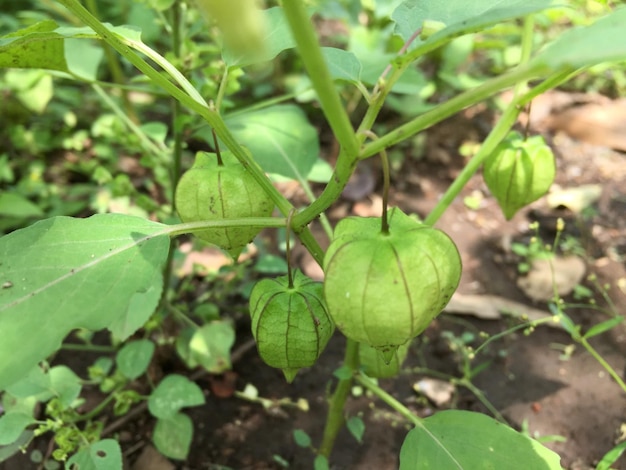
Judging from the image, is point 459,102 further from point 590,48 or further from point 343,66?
point 343,66

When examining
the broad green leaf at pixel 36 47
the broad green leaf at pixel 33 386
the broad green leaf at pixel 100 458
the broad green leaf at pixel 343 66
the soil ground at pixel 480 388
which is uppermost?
the broad green leaf at pixel 36 47

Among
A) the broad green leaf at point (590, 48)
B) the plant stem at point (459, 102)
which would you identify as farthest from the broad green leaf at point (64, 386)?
the broad green leaf at point (590, 48)

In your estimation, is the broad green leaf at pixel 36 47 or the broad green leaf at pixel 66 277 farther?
the broad green leaf at pixel 36 47

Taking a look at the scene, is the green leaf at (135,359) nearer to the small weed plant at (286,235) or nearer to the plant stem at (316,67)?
the small weed plant at (286,235)

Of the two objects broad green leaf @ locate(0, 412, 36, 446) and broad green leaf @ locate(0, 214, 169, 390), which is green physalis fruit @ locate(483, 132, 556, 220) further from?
broad green leaf @ locate(0, 412, 36, 446)

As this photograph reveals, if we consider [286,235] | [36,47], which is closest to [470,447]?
[286,235]

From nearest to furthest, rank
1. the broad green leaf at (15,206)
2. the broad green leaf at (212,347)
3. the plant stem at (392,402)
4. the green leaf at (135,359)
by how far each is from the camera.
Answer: the plant stem at (392,402) < the green leaf at (135,359) < the broad green leaf at (212,347) < the broad green leaf at (15,206)
